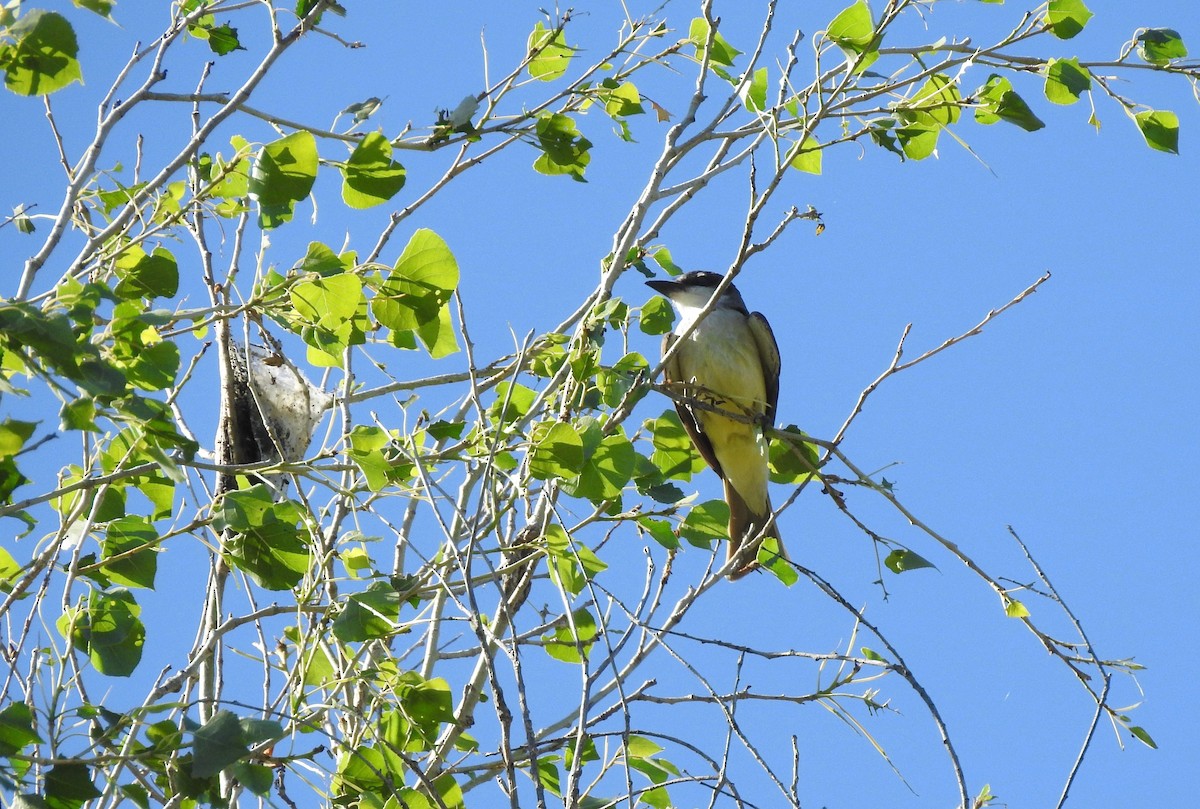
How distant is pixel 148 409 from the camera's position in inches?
100

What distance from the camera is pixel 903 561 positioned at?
361 centimetres

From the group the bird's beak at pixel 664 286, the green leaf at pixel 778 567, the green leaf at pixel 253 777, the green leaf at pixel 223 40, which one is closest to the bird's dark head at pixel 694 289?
the bird's beak at pixel 664 286

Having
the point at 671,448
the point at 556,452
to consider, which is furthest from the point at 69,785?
the point at 671,448

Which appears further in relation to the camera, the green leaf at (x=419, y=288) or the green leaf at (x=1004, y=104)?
the green leaf at (x=1004, y=104)

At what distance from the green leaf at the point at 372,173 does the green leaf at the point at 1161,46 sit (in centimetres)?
209

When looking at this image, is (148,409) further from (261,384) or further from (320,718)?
(261,384)

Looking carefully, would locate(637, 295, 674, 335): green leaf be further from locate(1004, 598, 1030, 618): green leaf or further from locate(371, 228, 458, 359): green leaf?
locate(1004, 598, 1030, 618): green leaf

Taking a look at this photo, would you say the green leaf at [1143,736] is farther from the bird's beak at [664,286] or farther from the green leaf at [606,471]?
the bird's beak at [664,286]

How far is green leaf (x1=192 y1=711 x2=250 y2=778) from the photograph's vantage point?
249cm

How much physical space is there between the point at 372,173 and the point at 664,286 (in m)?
3.31

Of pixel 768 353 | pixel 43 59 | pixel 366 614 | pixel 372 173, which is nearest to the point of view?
pixel 43 59

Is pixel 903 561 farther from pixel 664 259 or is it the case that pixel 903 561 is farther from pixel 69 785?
pixel 69 785

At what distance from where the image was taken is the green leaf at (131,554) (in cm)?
322

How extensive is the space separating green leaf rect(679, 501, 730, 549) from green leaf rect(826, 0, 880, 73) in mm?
1225
